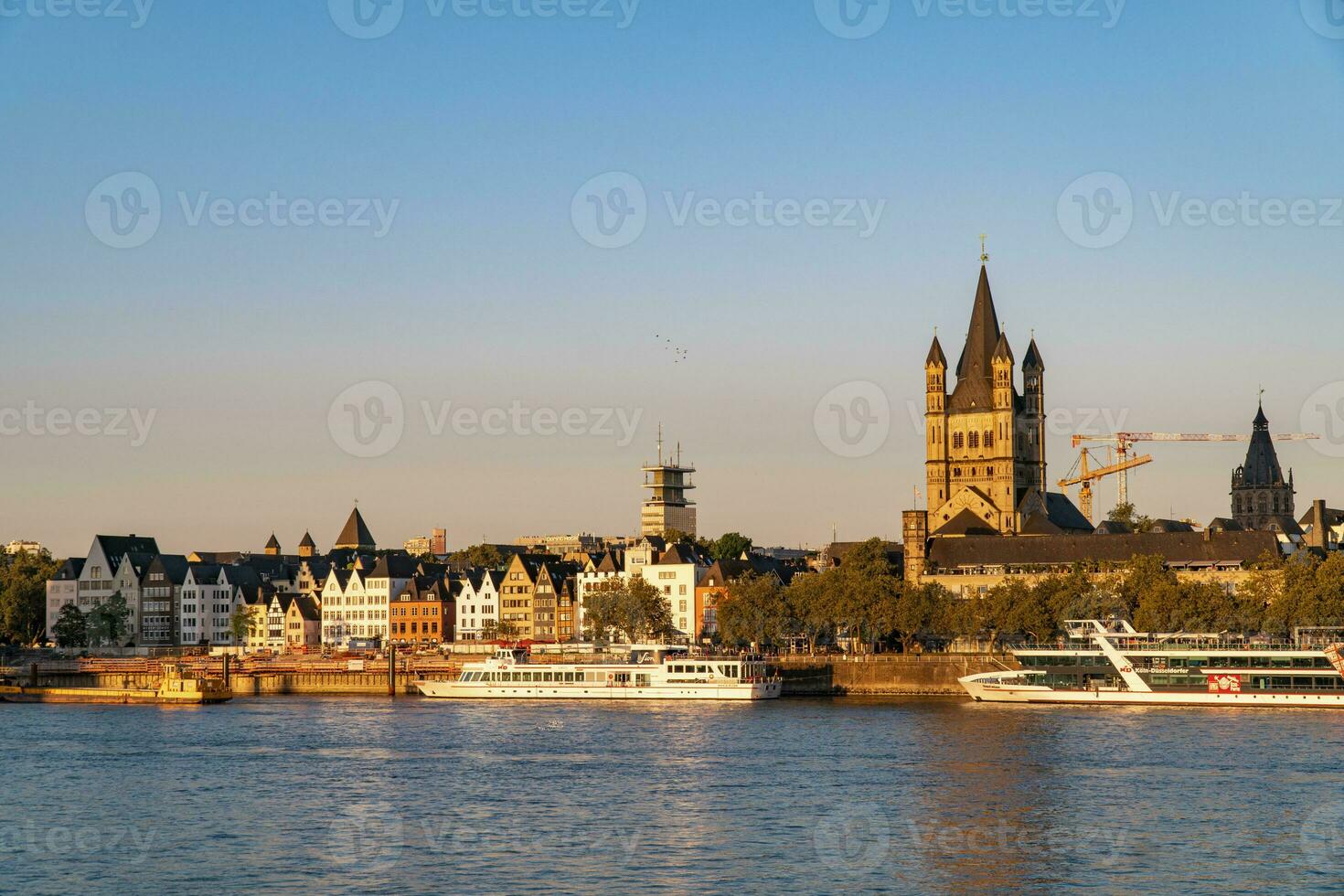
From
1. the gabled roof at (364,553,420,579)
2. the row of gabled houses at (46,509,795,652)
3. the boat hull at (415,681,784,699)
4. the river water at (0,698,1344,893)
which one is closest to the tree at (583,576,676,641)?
the row of gabled houses at (46,509,795,652)

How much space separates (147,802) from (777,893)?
100.0ft

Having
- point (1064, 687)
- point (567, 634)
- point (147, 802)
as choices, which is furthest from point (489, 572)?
point (147, 802)

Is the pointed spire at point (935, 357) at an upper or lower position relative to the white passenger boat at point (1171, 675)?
upper

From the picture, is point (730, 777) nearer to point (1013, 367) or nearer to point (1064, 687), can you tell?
point (1064, 687)

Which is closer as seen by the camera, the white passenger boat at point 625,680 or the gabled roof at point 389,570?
the white passenger boat at point 625,680

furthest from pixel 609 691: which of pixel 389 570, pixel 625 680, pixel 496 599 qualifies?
pixel 389 570

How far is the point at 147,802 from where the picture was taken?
72625 millimetres

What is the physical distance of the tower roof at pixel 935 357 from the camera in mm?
192250

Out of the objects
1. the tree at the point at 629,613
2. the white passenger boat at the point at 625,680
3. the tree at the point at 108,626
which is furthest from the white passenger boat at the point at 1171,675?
the tree at the point at 108,626

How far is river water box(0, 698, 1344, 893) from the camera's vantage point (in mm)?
55562

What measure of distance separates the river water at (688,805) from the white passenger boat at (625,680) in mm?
23574

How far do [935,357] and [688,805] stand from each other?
12776 centimetres

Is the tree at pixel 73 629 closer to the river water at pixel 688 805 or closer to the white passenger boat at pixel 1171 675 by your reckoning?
the river water at pixel 688 805

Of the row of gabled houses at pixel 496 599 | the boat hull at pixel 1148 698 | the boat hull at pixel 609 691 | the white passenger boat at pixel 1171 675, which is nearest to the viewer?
the boat hull at pixel 1148 698
